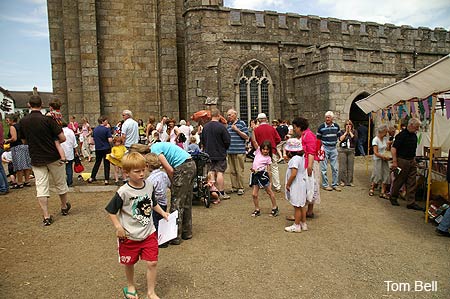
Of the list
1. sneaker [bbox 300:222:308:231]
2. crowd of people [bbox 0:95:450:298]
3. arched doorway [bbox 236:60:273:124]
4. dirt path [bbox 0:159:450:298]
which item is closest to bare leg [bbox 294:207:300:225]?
crowd of people [bbox 0:95:450:298]

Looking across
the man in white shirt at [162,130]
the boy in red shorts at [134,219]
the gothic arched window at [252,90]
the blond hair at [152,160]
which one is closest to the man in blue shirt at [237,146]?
the man in white shirt at [162,130]

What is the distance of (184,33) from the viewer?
15.7 meters

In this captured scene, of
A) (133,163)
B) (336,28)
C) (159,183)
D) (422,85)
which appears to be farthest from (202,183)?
(336,28)

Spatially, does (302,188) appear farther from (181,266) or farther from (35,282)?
(35,282)

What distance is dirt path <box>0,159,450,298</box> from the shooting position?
3.50m

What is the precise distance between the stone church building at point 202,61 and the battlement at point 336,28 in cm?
6

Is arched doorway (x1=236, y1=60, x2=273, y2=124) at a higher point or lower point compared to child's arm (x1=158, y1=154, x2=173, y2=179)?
higher

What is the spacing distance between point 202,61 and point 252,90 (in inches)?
113

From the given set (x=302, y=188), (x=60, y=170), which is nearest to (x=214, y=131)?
(x=302, y=188)

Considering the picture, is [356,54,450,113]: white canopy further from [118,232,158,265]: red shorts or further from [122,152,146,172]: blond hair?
[118,232,158,265]: red shorts

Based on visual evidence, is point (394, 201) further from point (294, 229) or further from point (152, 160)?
point (152, 160)

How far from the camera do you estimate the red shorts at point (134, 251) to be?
3.10 m

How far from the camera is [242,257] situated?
4.29m

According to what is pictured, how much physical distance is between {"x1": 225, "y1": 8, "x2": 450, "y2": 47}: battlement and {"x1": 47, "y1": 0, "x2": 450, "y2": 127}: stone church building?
58 millimetres
